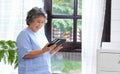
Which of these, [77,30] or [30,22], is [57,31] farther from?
[30,22]

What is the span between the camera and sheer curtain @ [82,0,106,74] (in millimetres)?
2637

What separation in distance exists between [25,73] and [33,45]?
243mm

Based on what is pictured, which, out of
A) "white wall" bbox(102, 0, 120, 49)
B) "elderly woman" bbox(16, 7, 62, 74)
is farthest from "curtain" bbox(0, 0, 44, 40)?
"white wall" bbox(102, 0, 120, 49)

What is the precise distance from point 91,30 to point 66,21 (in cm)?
42

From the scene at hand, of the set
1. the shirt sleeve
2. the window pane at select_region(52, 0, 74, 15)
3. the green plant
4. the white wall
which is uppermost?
the window pane at select_region(52, 0, 74, 15)

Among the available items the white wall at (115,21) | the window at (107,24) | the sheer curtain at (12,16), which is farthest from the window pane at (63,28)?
the white wall at (115,21)

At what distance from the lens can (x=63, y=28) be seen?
118 inches

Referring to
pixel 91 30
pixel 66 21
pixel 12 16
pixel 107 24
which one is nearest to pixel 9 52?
pixel 12 16

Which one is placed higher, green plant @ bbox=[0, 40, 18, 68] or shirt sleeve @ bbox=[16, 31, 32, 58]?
shirt sleeve @ bbox=[16, 31, 32, 58]

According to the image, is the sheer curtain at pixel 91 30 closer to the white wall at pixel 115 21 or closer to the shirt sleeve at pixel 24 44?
the white wall at pixel 115 21

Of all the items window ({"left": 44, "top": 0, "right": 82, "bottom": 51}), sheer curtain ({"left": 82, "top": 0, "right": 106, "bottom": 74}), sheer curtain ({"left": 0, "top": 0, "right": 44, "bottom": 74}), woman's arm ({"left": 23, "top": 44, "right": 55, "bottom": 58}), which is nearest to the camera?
woman's arm ({"left": 23, "top": 44, "right": 55, "bottom": 58})

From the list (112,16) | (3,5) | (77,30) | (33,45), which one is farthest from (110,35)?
(3,5)

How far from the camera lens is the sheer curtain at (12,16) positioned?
111 inches

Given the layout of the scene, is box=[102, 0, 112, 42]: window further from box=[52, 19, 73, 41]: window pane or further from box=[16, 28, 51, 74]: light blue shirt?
box=[16, 28, 51, 74]: light blue shirt
